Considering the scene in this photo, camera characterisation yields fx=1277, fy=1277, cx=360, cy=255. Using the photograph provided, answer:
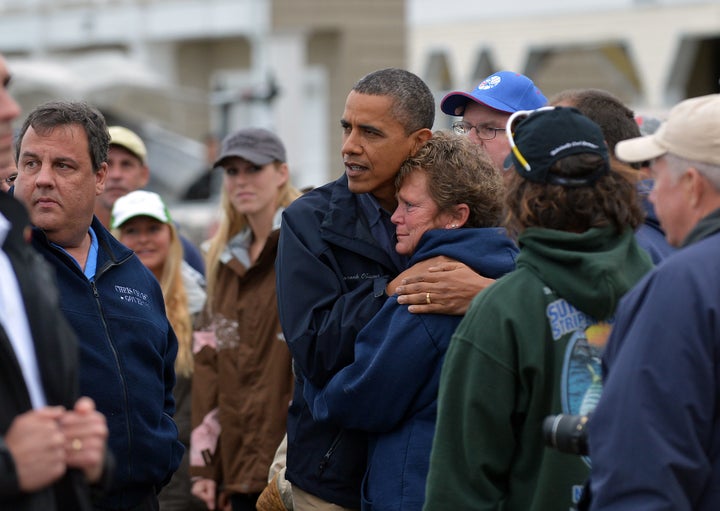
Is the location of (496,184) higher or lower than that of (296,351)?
higher

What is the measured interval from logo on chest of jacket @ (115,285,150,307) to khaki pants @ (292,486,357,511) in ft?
2.77

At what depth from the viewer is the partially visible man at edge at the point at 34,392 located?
2.85 meters

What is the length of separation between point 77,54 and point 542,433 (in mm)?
29778

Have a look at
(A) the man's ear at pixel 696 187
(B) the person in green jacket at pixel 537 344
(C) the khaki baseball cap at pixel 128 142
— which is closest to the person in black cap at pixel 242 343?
(C) the khaki baseball cap at pixel 128 142

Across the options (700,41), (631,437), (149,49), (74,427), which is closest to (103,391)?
(74,427)

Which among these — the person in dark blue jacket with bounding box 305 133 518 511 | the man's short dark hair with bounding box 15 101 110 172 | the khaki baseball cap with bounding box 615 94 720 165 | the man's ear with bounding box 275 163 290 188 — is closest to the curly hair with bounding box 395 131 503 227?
the person in dark blue jacket with bounding box 305 133 518 511

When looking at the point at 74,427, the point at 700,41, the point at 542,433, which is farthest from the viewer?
the point at 700,41

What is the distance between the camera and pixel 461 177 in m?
4.20

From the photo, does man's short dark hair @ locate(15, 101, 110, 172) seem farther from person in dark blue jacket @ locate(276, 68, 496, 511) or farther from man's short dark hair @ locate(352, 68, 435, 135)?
man's short dark hair @ locate(352, 68, 435, 135)

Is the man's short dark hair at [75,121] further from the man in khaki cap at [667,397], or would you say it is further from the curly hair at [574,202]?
the man in khaki cap at [667,397]

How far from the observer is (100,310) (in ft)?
13.7

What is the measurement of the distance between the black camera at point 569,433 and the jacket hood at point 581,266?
14.1 inches

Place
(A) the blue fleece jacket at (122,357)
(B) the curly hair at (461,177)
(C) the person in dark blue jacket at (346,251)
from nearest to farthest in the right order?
(A) the blue fleece jacket at (122,357), (B) the curly hair at (461,177), (C) the person in dark blue jacket at (346,251)

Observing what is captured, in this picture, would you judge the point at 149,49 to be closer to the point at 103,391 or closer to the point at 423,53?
the point at 423,53
